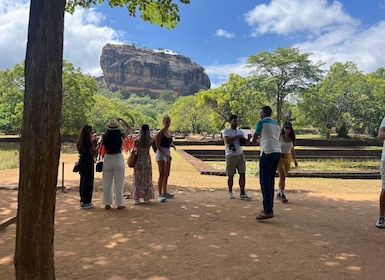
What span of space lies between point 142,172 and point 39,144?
11.5 feet

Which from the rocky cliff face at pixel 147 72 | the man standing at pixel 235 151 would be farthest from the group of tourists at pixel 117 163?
the rocky cliff face at pixel 147 72

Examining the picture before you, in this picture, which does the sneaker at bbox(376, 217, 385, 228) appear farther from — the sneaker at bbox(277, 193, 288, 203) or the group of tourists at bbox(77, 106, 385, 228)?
the sneaker at bbox(277, 193, 288, 203)

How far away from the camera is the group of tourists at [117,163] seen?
5070mm

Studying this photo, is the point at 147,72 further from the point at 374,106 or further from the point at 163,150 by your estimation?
the point at 163,150

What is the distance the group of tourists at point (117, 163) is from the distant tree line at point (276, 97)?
2179 centimetres

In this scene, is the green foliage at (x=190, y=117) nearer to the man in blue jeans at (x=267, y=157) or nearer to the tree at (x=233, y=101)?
the tree at (x=233, y=101)

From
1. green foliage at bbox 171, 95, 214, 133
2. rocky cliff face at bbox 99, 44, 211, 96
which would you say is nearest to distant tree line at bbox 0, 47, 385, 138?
green foliage at bbox 171, 95, 214, 133

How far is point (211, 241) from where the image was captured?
3555mm

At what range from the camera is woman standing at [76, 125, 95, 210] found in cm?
516

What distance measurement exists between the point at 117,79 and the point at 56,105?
415 feet

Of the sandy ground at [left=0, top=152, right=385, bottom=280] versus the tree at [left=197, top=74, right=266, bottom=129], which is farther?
the tree at [left=197, top=74, right=266, bottom=129]

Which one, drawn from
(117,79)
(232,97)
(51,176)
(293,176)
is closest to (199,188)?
(293,176)

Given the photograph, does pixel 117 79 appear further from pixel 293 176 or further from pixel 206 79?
pixel 293 176

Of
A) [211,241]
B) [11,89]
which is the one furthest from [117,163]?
[11,89]
